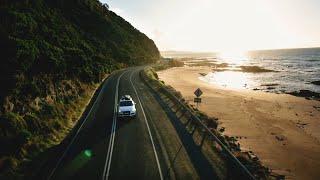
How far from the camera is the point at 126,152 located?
17.0 m

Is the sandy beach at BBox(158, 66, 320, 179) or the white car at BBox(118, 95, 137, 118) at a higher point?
the white car at BBox(118, 95, 137, 118)

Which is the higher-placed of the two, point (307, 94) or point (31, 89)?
point (31, 89)

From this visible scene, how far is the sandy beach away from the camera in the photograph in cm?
1966

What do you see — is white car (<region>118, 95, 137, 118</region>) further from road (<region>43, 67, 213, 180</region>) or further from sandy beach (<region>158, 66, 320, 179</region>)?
sandy beach (<region>158, 66, 320, 179</region>)

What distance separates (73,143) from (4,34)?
1106 cm

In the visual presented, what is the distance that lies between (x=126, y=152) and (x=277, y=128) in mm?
17933

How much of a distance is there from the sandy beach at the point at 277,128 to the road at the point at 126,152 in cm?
669

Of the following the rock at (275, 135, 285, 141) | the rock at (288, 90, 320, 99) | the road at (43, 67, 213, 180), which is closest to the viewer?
the road at (43, 67, 213, 180)

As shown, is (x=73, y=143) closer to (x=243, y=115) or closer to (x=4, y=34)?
(x=4, y=34)

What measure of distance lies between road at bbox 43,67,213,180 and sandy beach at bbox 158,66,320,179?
22.0 ft

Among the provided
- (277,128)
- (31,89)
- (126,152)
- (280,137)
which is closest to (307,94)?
(277,128)

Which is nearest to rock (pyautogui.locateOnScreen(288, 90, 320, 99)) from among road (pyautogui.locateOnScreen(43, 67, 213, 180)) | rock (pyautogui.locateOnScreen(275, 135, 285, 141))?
rock (pyautogui.locateOnScreen(275, 135, 285, 141))

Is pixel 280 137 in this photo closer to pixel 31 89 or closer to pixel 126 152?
pixel 126 152

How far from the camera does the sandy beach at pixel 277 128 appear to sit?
1966 cm
